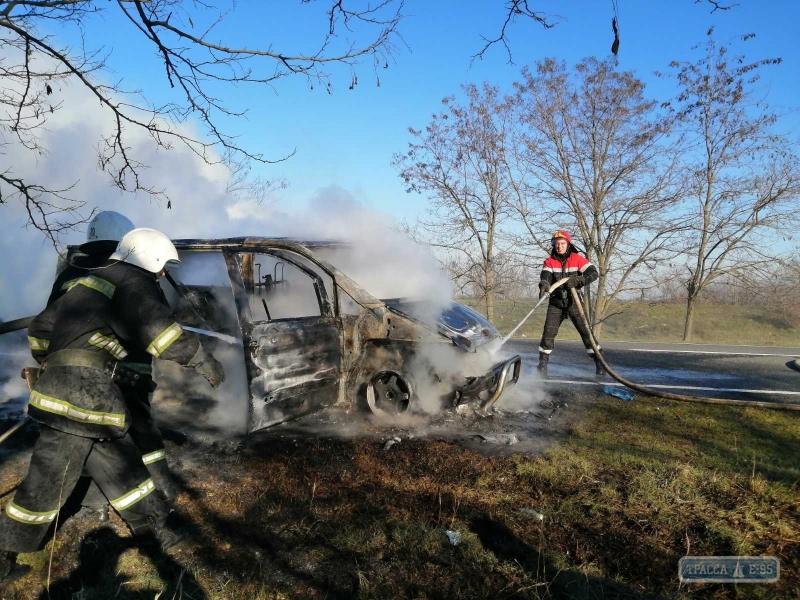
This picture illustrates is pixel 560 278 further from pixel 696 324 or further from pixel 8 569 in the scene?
pixel 696 324

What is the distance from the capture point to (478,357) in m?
5.28

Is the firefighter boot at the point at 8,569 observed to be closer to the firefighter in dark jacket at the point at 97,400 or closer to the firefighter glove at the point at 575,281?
the firefighter in dark jacket at the point at 97,400

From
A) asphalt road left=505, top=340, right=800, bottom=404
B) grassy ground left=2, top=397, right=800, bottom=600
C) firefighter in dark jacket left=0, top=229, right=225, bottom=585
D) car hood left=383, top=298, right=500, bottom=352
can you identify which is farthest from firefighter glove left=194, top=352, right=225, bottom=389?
asphalt road left=505, top=340, right=800, bottom=404

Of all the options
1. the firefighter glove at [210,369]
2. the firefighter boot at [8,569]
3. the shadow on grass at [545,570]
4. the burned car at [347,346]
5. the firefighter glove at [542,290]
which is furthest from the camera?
the firefighter glove at [542,290]

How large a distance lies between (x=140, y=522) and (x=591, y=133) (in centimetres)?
1723

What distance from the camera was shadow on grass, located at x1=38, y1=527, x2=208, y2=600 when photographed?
2654mm

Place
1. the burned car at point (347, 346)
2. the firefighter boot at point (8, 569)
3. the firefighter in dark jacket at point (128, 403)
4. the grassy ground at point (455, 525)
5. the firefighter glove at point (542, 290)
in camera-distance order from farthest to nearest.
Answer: the firefighter glove at point (542, 290) → the burned car at point (347, 346) → the firefighter in dark jacket at point (128, 403) → the firefighter boot at point (8, 569) → the grassy ground at point (455, 525)

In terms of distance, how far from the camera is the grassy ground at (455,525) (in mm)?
2611

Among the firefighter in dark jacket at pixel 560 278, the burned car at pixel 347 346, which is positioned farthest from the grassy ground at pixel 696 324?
the burned car at pixel 347 346

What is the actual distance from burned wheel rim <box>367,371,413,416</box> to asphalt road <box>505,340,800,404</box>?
261cm

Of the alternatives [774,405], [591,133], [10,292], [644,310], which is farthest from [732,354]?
[644,310]

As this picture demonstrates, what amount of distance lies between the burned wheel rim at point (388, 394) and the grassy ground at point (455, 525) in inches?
27.2

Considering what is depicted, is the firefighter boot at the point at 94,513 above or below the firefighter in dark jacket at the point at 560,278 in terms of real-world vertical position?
below

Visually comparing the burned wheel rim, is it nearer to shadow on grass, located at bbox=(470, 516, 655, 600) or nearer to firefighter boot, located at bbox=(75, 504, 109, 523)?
shadow on grass, located at bbox=(470, 516, 655, 600)
